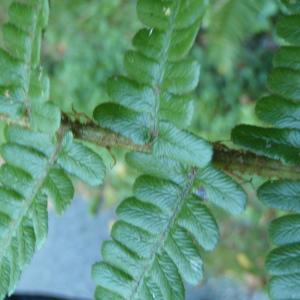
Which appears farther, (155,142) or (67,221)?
(67,221)

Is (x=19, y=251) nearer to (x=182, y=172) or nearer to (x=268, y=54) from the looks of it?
(x=182, y=172)

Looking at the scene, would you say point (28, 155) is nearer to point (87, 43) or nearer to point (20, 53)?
point (20, 53)

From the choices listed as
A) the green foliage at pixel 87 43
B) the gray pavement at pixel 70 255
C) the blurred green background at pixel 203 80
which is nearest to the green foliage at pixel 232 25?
the blurred green background at pixel 203 80

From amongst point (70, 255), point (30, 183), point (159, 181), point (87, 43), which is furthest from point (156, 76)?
point (70, 255)

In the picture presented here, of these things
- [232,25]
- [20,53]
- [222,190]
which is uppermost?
[232,25]

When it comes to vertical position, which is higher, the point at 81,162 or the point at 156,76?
the point at 156,76

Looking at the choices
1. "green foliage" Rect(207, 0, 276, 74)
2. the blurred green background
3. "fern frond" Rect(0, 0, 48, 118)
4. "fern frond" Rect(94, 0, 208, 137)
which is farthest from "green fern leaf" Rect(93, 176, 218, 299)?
the blurred green background

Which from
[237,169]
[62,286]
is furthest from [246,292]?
[237,169]

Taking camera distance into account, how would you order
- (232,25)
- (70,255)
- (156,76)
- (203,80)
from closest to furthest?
1. (156,76)
2. (232,25)
3. (203,80)
4. (70,255)
